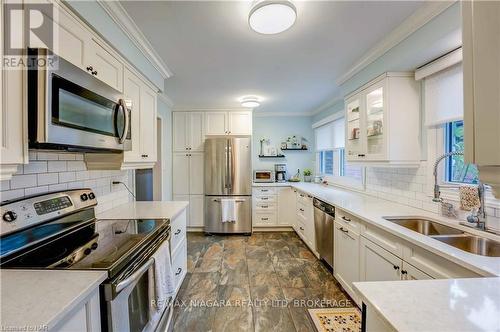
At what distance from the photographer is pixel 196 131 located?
14.6 feet

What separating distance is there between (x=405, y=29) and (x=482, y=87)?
1537mm

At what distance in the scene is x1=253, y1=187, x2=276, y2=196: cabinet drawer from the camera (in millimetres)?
4414

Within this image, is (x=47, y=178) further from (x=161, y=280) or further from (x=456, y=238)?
(x=456, y=238)

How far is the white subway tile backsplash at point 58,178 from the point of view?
1277 millimetres

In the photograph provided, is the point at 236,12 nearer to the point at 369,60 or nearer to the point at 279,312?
the point at 369,60

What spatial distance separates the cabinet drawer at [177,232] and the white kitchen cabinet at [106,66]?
1.24 metres

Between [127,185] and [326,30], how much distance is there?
8.02ft

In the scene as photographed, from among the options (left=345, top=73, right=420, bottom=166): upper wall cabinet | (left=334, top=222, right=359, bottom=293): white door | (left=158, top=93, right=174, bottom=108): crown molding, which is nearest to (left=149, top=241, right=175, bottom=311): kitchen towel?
(left=334, top=222, right=359, bottom=293): white door

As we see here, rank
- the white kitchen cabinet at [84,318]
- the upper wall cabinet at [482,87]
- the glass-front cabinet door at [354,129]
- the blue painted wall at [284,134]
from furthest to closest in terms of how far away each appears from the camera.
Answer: the blue painted wall at [284,134], the glass-front cabinet door at [354,129], the white kitchen cabinet at [84,318], the upper wall cabinet at [482,87]

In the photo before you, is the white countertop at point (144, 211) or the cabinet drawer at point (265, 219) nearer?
the white countertop at point (144, 211)

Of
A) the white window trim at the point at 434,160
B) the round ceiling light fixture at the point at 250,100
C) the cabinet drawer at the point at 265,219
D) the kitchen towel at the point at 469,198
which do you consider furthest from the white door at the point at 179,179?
the kitchen towel at the point at 469,198

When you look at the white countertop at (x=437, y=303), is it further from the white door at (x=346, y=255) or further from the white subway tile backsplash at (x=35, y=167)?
the white subway tile backsplash at (x=35, y=167)

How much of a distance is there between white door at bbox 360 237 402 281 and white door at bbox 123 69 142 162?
2095 millimetres

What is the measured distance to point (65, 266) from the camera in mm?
1021
